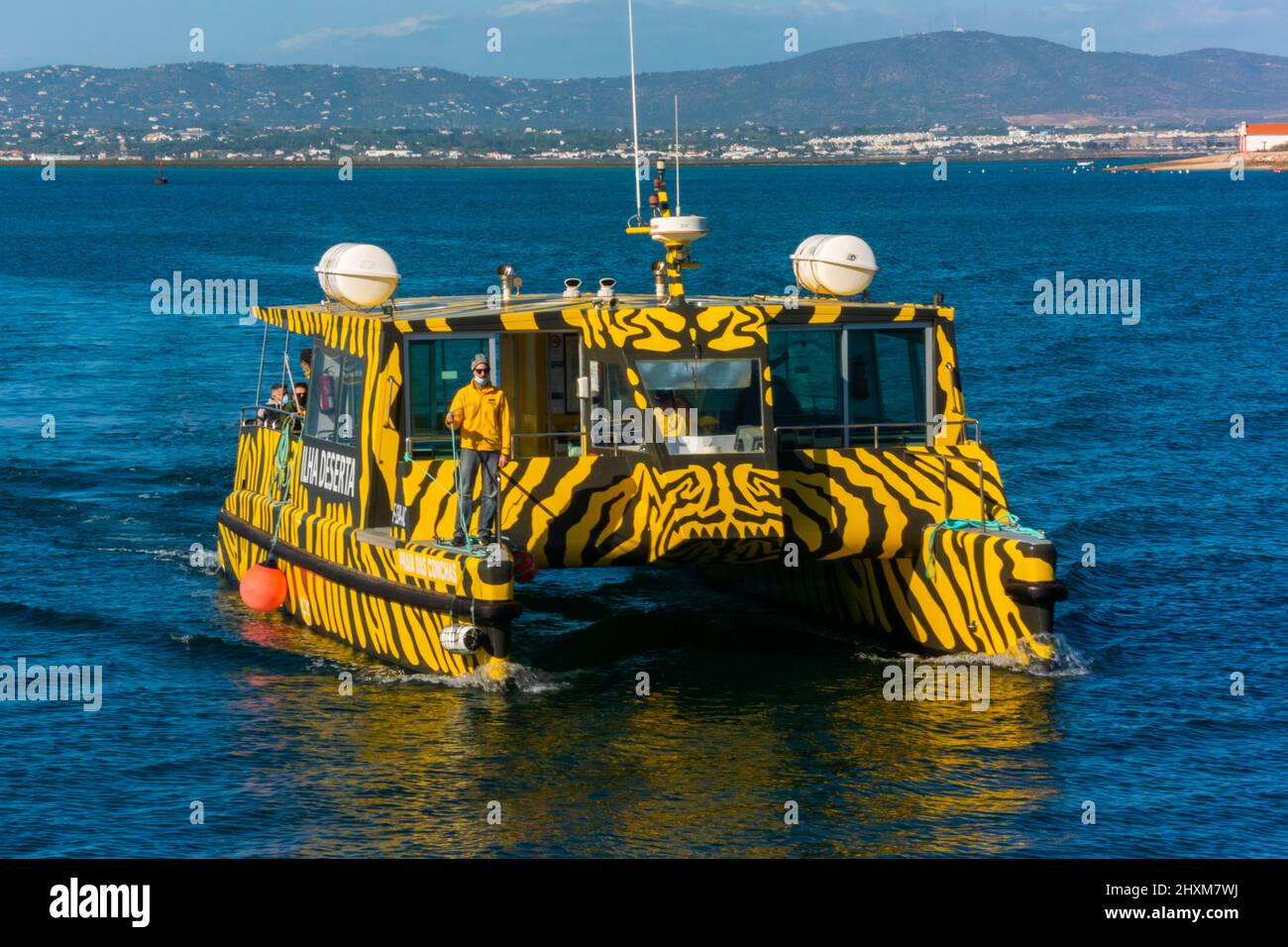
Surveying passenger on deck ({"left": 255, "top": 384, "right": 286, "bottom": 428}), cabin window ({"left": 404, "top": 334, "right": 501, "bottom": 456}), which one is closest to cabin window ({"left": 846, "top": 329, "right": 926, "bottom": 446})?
cabin window ({"left": 404, "top": 334, "right": 501, "bottom": 456})

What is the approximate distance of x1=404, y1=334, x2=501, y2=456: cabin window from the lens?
20.5m

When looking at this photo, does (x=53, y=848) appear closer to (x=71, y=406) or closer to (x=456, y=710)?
(x=456, y=710)

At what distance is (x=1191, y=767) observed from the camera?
17.7m

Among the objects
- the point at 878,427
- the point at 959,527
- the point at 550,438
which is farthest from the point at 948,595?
the point at 550,438

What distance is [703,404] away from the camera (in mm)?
19391

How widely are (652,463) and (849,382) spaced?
332 cm

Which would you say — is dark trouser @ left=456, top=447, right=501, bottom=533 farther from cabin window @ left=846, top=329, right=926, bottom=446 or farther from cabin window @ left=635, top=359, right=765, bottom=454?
cabin window @ left=846, top=329, right=926, bottom=446

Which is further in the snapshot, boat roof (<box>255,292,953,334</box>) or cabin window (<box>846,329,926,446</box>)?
cabin window (<box>846,329,926,446</box>)

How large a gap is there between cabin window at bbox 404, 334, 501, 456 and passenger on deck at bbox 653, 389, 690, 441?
2.17 meters
